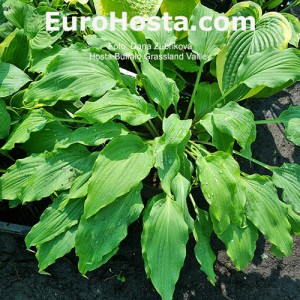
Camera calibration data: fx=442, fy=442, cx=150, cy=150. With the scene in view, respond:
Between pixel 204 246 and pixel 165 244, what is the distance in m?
0.23

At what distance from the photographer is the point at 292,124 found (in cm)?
178

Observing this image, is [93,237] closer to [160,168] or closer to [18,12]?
[160,168]

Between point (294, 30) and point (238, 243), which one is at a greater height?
point (294, 30)

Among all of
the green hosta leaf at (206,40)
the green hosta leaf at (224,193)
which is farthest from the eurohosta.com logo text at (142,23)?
the green hosta leaf at (224,193)

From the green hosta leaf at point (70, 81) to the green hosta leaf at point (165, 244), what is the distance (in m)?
0.53

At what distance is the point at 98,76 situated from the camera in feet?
5.69

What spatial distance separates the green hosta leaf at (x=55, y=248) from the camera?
1.63 metres

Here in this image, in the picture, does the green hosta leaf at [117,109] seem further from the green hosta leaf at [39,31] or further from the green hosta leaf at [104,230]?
the green hosta leaf at [39,31]

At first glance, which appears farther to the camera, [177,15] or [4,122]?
[177,15]

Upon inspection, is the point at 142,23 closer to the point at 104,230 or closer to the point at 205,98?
the point at 205,98

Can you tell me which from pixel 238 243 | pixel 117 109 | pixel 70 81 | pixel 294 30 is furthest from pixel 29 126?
pixel 294 30

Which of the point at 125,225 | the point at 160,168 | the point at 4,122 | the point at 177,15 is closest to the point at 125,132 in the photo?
the point at 160,168

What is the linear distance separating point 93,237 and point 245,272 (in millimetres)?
859

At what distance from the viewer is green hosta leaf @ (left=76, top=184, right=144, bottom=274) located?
1572mm
